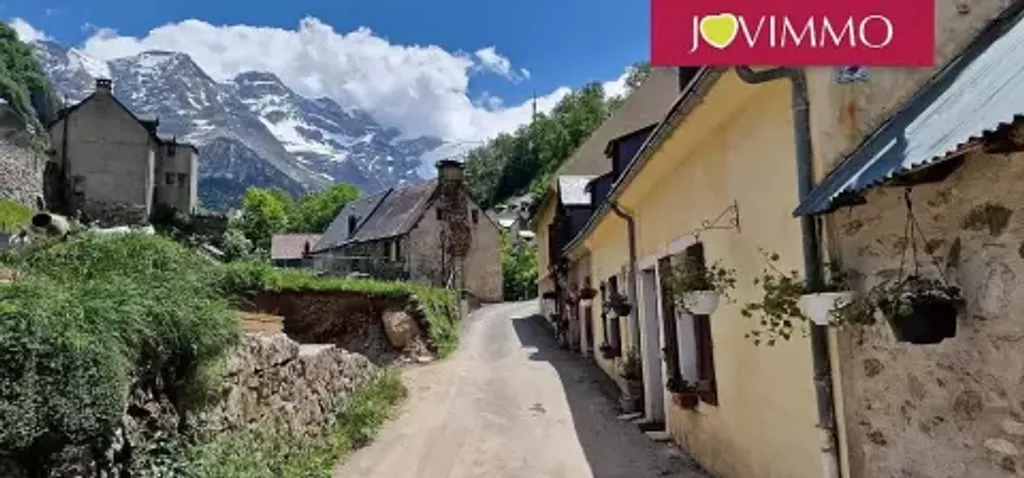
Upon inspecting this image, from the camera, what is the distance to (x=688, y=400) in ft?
25.1

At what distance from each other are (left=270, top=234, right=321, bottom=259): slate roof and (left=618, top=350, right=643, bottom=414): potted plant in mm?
48088

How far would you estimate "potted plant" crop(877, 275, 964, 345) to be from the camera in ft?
10.4

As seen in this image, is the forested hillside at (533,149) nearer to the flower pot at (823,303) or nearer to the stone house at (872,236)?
the stone house at (872,236)

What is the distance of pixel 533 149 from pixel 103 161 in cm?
4425

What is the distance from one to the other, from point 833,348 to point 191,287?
4.65 m

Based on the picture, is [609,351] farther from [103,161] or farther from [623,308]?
[103,161]

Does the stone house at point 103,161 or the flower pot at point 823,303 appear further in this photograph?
the stone house at point 103,161

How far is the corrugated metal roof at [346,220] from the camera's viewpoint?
46.2 m

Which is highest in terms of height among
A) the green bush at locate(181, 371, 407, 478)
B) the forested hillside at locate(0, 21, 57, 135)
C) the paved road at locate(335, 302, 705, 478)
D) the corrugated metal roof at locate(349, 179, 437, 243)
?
the forested hillside at locate(0, 21, 57, 135)

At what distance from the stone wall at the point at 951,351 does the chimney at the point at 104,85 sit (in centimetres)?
4707

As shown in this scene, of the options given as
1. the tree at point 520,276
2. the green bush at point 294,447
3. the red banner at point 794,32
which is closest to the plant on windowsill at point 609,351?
the green bush at point 294,447

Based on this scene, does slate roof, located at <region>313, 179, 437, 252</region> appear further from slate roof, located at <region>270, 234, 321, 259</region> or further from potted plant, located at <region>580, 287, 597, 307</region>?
potted plant, located at <region>580, 287, 597, 307</region>

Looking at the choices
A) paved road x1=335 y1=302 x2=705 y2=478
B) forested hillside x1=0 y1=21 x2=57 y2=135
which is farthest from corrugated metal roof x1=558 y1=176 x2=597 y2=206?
forested hillside x1=0 y1=21 x2=57 y2=135

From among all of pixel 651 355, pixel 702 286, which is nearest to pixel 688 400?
pixel 702 286
